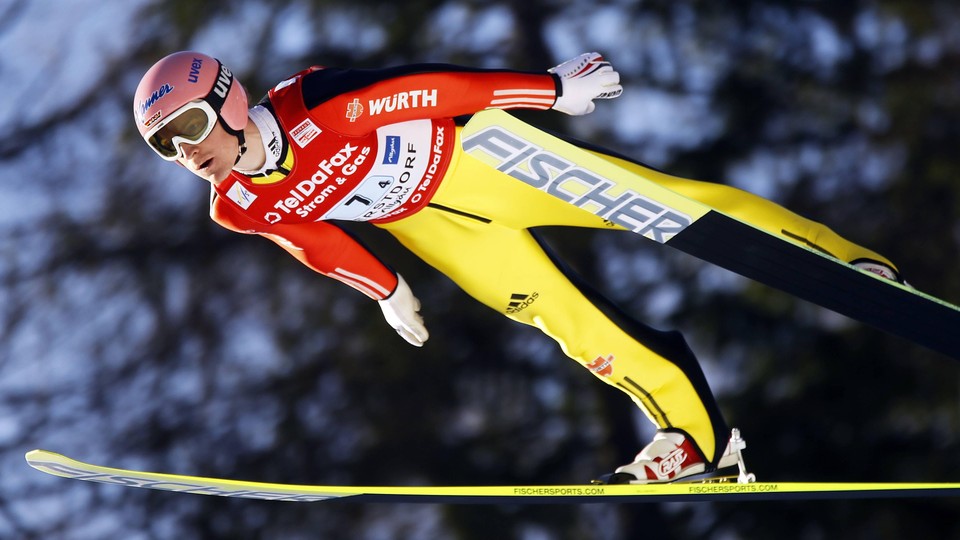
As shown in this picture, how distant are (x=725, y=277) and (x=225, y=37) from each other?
230cm

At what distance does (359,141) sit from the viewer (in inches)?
91.8

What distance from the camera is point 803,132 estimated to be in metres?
4.55

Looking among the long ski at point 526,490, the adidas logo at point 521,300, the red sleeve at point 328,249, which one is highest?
the red sleeve at point 328,249

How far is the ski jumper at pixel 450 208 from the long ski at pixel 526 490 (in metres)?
0.14

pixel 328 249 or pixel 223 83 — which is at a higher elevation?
pixel 223 83

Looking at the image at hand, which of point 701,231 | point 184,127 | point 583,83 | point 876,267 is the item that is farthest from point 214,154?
point 876,267

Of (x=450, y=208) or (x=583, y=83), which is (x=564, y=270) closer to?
(x=450, y=208)

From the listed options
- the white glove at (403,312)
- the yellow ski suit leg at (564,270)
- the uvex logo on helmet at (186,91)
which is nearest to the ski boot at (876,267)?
the yellow ski suit leg at (564,270)

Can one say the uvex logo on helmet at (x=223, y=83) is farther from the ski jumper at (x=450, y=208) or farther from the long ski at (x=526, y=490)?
the long ski at (x=526, y=490)

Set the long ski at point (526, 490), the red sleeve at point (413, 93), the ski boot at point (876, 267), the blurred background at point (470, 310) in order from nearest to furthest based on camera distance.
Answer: the red sleeve at point (413, 93), the ski boot at point (876, 267), the long ski at point (526, 490), the blurred background at point (470, 310)

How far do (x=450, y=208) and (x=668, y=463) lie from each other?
77 cm

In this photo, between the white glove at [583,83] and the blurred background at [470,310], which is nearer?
the white glove at [583,83]

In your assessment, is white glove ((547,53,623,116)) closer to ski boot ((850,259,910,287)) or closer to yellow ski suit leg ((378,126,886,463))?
yellow ski suit leg ((378,126,886,463))

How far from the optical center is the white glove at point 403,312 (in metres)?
2.66
